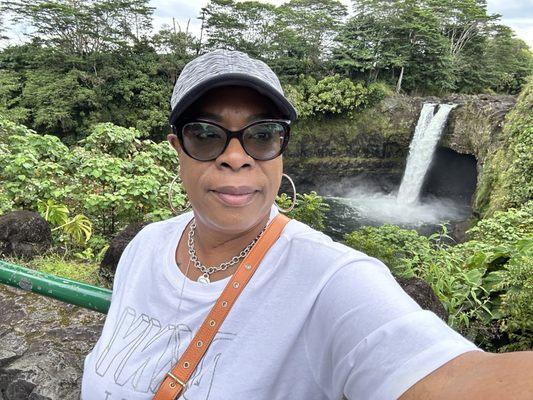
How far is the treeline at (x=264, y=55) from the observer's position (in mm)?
18109

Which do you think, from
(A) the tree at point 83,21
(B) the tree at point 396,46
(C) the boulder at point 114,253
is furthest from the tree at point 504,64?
(C) the boulder at point 114,253

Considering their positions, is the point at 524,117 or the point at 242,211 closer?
the point at 242,211

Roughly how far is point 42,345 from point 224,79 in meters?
1.96

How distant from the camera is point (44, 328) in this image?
2.32m

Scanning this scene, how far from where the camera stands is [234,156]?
87 centimetres

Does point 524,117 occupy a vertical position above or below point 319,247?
below

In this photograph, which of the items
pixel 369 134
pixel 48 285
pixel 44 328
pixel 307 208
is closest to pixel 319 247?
pixel 48 285

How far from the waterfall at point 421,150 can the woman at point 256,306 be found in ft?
60.4

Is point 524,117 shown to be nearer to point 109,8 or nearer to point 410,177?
point 410,177

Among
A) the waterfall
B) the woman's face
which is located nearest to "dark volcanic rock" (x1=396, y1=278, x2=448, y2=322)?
the woman's face

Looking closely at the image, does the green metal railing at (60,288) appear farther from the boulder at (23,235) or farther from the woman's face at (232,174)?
the boulder at (23,235)

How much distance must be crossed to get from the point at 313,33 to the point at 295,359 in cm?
2377

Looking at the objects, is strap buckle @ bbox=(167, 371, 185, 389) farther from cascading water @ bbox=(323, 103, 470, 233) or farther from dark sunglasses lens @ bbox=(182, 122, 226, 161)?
cascading water @ bbox=(323, 103, 470, 233)

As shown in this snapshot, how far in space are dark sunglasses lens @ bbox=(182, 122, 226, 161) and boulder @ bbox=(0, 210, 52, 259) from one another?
3.67 metres
